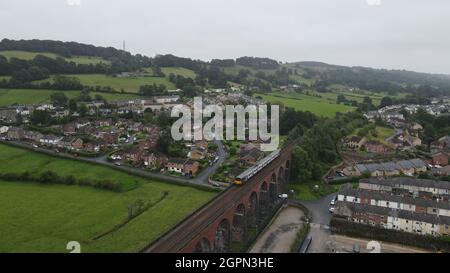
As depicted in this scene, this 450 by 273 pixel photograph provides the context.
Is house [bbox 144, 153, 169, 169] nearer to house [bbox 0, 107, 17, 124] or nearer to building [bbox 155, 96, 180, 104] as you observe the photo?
house [bbox 0, 107, 17, 124]

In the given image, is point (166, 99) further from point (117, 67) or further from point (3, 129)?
point (3, 129)

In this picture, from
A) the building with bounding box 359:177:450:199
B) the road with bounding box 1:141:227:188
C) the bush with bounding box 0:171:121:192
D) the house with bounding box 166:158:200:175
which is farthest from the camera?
the house with bounding box 166:158:200:175

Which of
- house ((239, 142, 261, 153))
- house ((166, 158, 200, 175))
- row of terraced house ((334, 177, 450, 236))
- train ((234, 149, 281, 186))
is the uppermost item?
train ((234, 149, 281, 186))

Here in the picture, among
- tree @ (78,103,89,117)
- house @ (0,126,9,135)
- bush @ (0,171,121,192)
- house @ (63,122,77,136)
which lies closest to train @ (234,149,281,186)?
bush @ (0,171,121,192)

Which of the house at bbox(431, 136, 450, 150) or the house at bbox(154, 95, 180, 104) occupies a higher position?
the house at bbox(154, 95, 180, 104)

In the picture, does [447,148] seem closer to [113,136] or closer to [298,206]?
[298,206]
